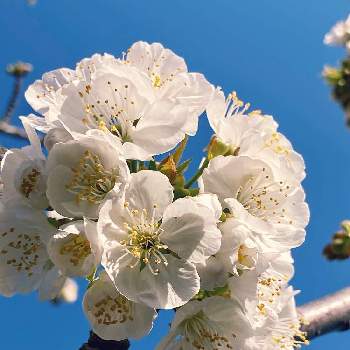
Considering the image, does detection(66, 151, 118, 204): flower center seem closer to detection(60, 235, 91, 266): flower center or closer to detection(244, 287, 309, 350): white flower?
detection(60, 235, 91, 266): flower center

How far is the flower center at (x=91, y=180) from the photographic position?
1.82 metres

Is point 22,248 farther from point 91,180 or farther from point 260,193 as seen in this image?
point 260,193

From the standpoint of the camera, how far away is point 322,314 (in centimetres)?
295

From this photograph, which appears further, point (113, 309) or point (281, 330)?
point (281, 330)

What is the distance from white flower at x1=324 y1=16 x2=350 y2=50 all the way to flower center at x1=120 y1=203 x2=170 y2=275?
219 inches

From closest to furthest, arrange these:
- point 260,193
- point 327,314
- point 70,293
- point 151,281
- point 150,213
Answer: point 151,281
point 150,213
point 260,193
point 327,314
point 70,293

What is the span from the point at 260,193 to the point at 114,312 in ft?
2.21

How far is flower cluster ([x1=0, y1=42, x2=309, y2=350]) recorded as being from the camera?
1764 mm

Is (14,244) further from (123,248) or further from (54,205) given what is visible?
(123,248)

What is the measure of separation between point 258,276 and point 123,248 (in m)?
0.47

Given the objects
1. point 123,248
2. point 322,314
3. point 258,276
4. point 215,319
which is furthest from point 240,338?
point 322,314

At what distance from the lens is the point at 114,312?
1.83 metres

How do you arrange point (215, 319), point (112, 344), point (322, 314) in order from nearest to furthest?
point (215, 319) < point (112, 344) < point (322, 314)

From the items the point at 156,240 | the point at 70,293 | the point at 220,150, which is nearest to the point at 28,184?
the point at 156,240
